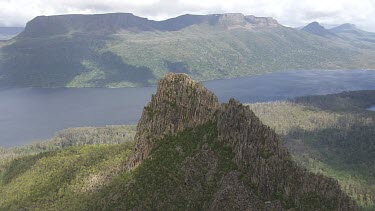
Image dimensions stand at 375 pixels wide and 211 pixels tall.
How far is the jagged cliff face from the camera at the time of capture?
11162cm

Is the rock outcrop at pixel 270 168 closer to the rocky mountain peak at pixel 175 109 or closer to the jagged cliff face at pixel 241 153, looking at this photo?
the jagged cliff face at pixel 241 153

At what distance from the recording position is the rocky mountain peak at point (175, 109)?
144m

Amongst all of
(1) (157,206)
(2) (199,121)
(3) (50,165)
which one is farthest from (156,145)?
(3) (50,165)

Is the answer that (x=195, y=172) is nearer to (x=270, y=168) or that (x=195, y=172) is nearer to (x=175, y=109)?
(x=270, y=168)

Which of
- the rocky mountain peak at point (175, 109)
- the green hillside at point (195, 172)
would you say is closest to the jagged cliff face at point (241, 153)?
the rocky mountain peak at point (175, 109)

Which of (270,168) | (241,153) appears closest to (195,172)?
(241,153)

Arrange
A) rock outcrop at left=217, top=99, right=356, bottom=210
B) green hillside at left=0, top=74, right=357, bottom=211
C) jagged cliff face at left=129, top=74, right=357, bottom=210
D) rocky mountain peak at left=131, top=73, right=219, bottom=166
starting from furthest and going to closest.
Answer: rocky mountain peak at left=131, top=73, right=219, bottom=166
green hillside at left=0, top=74, right=357, bottom=211
jagged cliff face at left=129, top=74, right=357, bottom=210
rock outcrop at left=217, top=99, right=356, bottom=210

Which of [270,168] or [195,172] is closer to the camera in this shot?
[270,168]

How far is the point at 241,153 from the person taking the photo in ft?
406

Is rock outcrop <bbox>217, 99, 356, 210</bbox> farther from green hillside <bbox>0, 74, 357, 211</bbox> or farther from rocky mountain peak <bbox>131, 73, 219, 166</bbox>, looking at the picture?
rocky mountain peak <bbox>131, 73, 219, 166</bbox>

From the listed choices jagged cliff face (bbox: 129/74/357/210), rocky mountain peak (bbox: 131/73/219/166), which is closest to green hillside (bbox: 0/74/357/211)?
rocky mountain peak (bbox: 131/73/219/166)

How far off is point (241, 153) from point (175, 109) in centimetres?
3337

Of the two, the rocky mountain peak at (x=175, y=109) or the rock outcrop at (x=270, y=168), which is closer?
the rock outcrop at (x=270, y=168)

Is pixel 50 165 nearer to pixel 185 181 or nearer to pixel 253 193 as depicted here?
pixel 185 181
